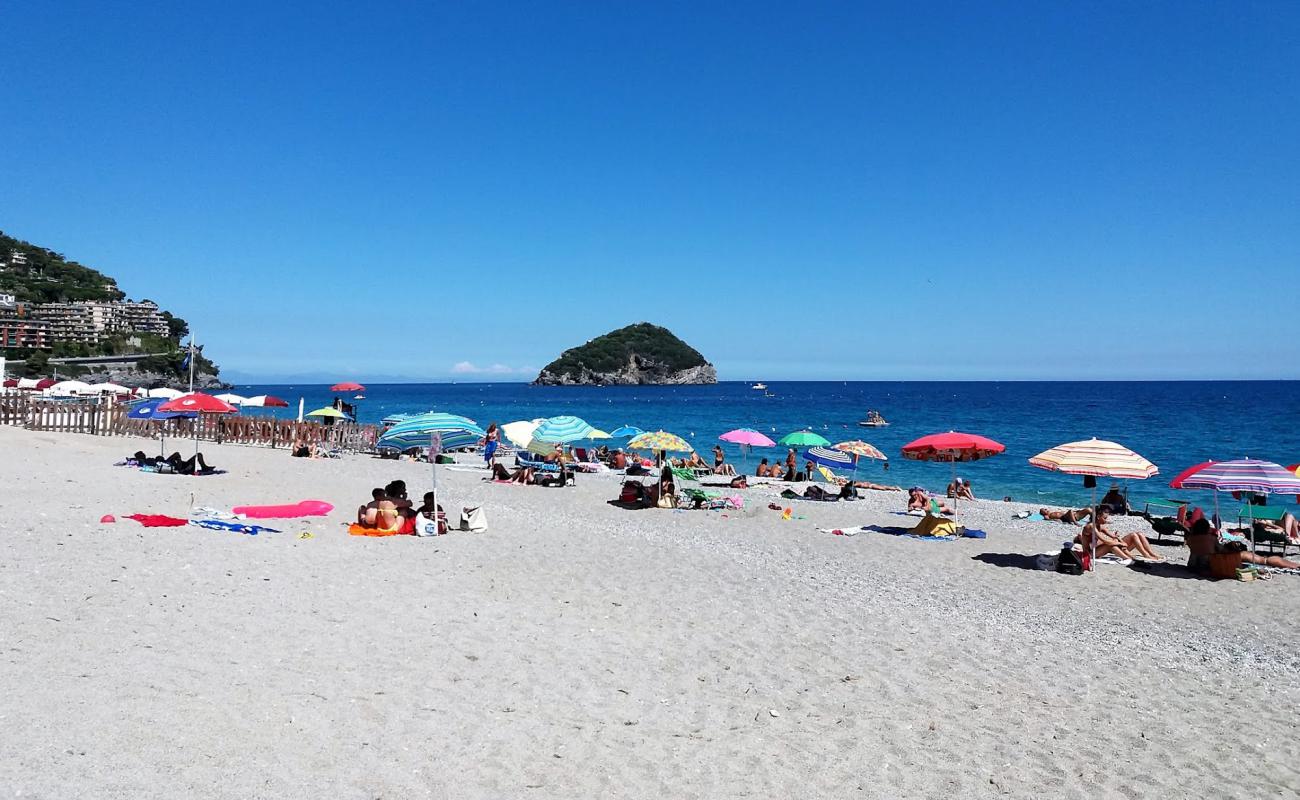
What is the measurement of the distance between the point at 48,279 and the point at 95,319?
121 feet

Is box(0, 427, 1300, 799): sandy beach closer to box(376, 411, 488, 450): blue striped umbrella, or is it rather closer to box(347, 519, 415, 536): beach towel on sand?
box(347, 519, 415, 536): beach towel on sand

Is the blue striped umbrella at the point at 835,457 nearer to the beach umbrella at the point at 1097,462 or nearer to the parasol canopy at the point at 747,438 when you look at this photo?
the parasol canopy at the point at 747,438

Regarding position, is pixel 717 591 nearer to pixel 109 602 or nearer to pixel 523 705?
pixel 523 705

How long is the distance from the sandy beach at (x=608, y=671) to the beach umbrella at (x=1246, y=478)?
1.35 m

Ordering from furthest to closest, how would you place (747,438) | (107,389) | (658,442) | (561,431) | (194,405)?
(107,389) → (747,438) → (658,442) → (561,431) → (194,405)

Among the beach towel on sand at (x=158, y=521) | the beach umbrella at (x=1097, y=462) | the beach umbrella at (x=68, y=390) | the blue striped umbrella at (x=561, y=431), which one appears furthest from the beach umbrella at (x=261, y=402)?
the beach umbrella at (x=1097, y=462)

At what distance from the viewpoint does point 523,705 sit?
234 inches

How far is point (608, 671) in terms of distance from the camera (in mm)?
6812

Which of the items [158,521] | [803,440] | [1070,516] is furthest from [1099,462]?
[158,521]

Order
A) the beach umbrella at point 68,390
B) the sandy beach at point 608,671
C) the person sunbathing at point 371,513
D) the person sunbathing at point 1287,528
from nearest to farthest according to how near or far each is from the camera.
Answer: the sandy beach at point 608,671 → the person sunbathing at point 371,513 → the person sunbathing at point 1287,528 → the beach umbrella at point 68,390

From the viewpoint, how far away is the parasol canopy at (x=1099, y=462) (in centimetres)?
1171

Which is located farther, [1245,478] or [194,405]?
[194,405]

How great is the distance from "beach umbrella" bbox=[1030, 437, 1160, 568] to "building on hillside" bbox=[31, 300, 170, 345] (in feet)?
502

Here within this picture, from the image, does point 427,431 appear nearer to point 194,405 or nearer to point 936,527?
point 194,405
